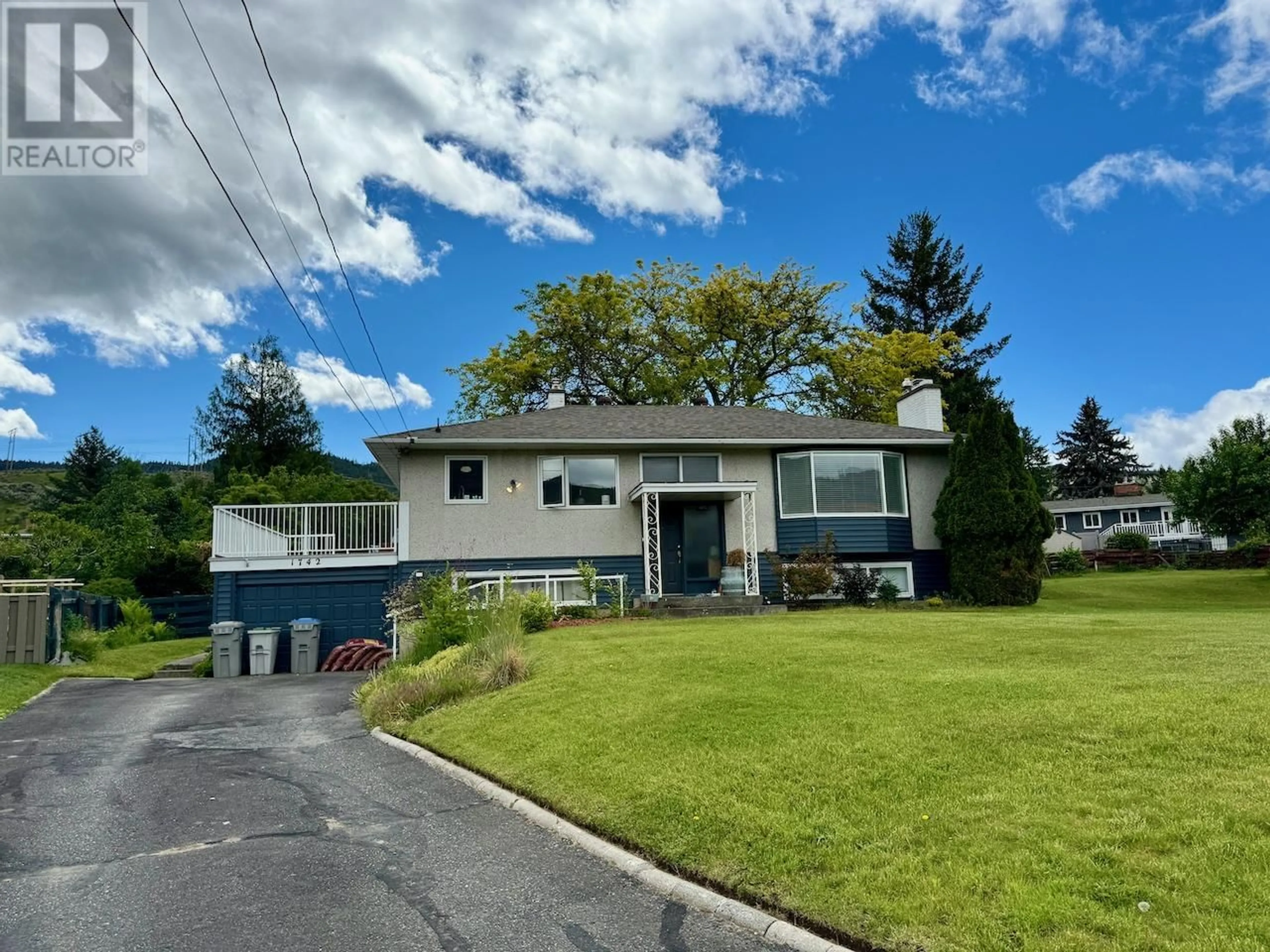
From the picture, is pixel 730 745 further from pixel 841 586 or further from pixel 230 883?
pixel 841 586

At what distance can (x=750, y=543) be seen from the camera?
19.9 m

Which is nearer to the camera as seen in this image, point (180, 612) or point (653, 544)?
point (653, 544)

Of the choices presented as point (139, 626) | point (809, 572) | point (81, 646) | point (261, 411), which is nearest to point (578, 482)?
point (809, 572)

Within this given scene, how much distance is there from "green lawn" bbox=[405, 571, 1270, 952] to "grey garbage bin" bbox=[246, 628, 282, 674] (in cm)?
934

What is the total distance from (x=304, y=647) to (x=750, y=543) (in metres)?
10.1

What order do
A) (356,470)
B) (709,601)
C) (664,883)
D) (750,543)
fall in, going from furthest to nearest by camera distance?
(356,470), (750,543), (709,601), (664,883)

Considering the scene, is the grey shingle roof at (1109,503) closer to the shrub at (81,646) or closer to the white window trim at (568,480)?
the white window trim at (568,480)

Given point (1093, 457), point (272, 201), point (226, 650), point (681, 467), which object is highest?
point (1093, 457)

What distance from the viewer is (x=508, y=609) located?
39.6 ft

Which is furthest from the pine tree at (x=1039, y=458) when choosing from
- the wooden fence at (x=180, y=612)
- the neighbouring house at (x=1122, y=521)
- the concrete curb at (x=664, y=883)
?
the concrete curb at (x=664, y=883)

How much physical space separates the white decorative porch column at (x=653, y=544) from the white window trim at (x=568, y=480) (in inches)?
36.5

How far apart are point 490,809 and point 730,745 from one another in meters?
1.83

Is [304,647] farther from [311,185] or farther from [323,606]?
[311,185]

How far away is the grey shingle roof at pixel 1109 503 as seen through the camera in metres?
54.8
